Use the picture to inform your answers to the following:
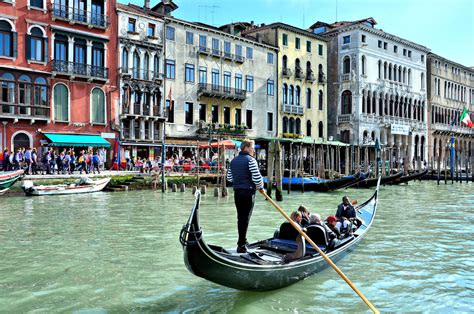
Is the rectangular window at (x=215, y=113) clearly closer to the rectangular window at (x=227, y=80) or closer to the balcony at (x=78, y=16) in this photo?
the rectangular window at (x=227, y=80)

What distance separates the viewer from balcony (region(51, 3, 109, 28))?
20672mm

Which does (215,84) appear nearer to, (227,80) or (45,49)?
(227,80)

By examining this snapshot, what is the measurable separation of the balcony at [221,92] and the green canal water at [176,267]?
14104 millimetres

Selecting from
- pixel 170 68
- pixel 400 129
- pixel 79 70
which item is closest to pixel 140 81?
pixel 170 68

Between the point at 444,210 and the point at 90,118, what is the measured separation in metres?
14.8

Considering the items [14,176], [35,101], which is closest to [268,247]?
[14,176]

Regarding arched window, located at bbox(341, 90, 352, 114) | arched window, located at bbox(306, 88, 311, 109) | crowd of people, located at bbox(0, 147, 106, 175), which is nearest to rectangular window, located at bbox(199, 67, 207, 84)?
crowd of people, located at bbox(0, 147, 106, 175)

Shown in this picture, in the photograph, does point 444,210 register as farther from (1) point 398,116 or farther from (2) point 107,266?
(1) point 398,116

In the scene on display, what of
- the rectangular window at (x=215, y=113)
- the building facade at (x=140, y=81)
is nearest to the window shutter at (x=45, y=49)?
the building facade at (x=140, y=81)

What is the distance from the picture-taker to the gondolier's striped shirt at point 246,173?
5.34m

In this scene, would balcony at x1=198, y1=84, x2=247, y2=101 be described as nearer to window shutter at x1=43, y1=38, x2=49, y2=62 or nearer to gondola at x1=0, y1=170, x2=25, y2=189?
window shutter at x1=43, y1=38, x2=49, y2=62

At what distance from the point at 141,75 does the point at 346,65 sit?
1631cm

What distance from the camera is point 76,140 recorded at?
20750mm

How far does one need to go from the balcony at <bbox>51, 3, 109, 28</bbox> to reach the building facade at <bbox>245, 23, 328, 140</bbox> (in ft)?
37.7
